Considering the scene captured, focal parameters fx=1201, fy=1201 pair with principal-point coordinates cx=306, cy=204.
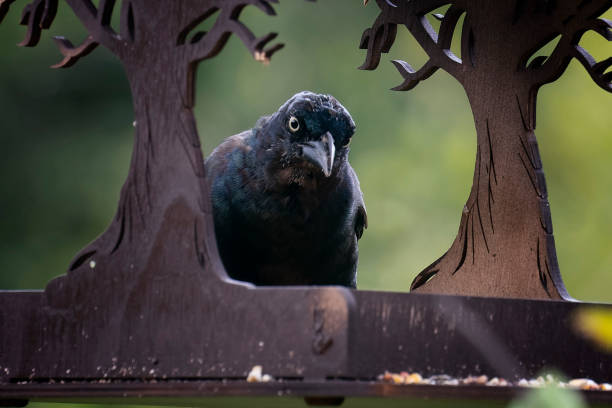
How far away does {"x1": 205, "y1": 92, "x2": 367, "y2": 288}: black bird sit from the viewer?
4621mm

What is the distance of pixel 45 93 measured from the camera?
9914mm

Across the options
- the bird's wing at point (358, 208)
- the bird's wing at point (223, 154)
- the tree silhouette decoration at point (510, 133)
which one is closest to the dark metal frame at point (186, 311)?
the tree silhouette decoration at point (510, 133)

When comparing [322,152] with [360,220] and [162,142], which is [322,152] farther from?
[162,142]

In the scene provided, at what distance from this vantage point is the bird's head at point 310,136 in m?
4.57

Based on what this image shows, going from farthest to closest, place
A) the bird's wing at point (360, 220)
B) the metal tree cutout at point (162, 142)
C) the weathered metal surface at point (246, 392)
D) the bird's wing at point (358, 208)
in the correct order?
the bird's wing at point (360, 220) → the bird's wing at point (358, 208) → the metal tree cutout at point (162, 142) → the weathered metal surface at point (246, 392)

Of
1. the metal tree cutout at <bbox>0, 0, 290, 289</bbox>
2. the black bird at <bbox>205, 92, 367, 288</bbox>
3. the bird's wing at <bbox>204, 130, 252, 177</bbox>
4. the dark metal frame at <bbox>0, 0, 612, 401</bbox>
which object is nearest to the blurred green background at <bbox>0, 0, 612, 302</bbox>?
the bird's wing at <bbox>204, 130, 252, 177</bbox>

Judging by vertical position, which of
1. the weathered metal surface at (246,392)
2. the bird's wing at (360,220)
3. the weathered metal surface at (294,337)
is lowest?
the weathered metal surface at (246,392)

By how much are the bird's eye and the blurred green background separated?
499 cm

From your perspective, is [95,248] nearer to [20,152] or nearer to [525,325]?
[525,325]

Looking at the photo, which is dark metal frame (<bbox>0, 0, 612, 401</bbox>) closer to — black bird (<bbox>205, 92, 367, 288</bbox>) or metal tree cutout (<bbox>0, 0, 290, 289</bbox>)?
metal tree cutout (<bbox>0, 0, 290, 289</bbox>)

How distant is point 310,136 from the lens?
15.2ft

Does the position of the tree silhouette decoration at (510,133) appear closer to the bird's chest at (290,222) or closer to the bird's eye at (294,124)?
the bird's chest at (290,222)

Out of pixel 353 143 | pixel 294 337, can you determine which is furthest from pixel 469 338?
pixel 353 143

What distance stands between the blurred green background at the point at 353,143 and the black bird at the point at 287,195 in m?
4.71
